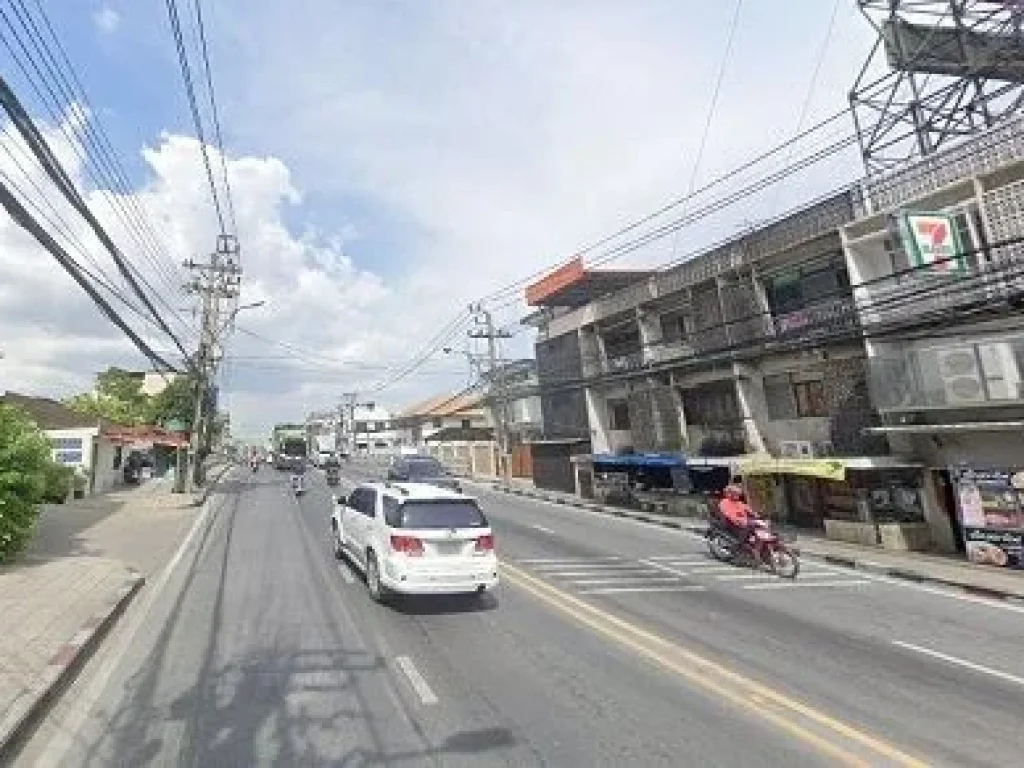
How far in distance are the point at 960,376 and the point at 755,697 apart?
1313 cm

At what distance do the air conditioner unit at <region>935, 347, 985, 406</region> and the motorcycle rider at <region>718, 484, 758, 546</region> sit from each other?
530cm

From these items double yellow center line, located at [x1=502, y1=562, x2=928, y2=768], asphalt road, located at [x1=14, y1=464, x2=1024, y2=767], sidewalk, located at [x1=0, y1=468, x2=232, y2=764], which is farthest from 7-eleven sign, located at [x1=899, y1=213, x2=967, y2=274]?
sidewalk, located at [x1=0, y1=468, x2=232, y2=764]

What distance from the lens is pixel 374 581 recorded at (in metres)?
13.8

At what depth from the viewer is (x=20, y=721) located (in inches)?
301

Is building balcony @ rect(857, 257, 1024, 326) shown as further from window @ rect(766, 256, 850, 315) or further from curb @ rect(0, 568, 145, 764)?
curb @ rect(0, 568, 145, 764)

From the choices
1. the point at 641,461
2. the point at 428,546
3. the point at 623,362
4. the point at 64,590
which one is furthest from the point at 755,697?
the point at 623,362

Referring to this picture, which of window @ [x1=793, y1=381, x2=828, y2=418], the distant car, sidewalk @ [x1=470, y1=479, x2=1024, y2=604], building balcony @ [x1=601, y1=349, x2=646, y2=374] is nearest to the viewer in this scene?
sidewalk @ [x1=470, y1=479, x2=1024, y2=604]

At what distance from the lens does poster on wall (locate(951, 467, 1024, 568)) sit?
17.9 metres

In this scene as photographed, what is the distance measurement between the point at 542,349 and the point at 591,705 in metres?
38.0

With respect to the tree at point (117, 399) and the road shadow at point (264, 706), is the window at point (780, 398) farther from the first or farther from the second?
the tree at point (117, 399)

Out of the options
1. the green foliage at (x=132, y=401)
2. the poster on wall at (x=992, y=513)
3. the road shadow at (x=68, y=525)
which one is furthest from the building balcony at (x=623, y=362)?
the green foliage at (x=132, y=401)

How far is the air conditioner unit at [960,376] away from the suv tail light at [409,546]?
12.9m

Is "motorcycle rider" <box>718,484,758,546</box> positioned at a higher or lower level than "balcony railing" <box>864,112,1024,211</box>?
lower

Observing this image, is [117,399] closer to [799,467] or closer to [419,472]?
[419,472]
